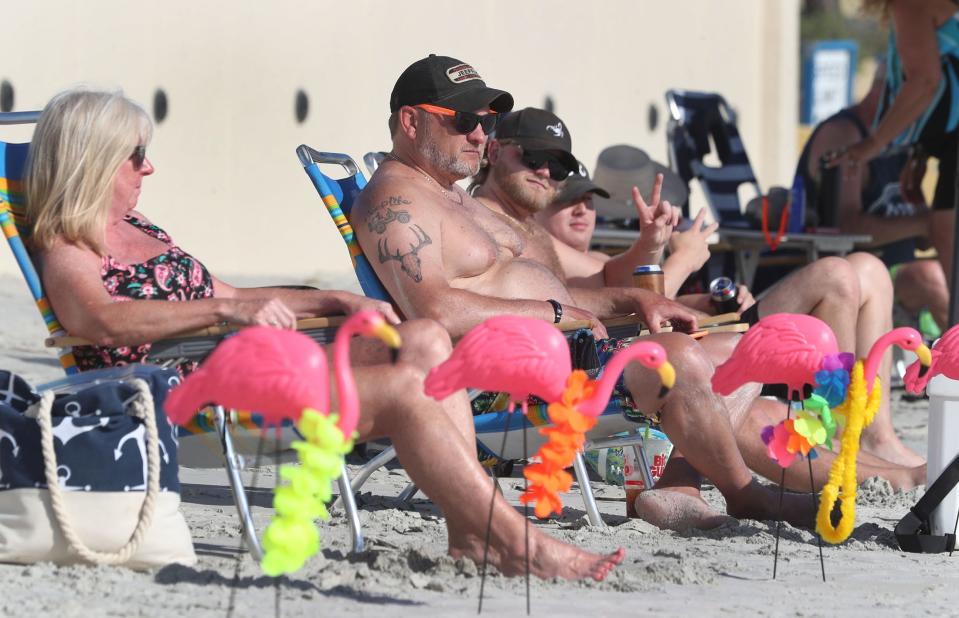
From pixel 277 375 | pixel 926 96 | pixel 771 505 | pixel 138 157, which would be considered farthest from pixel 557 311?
pixel 926 96

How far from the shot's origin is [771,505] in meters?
4.07

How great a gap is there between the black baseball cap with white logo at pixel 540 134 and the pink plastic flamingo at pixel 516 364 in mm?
2263

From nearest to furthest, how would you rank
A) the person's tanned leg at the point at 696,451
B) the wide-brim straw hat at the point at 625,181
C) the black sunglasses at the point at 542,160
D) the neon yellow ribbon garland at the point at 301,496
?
the neon yellow ribbon garland at the point at 301,496 → the person's tanned leg at the point at 696,451 → the black sunglasses at the point at 542,160 → the wide-brim straw hat at the point at 625,181

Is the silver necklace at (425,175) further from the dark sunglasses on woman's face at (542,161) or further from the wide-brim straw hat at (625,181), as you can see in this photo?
the wide-brim straw hat at (625,181)

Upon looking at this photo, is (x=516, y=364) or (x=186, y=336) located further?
(x=186, y=336)

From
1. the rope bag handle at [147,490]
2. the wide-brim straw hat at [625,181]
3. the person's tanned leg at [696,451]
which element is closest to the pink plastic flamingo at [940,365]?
the person's tanned leg at [696,451]

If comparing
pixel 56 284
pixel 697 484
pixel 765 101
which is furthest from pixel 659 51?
pixel 56 284

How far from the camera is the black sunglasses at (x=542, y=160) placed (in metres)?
5.10

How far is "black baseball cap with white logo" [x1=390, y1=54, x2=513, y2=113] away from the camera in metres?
4.29

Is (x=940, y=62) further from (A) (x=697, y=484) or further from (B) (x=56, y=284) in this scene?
(B) (x=56, y=284)

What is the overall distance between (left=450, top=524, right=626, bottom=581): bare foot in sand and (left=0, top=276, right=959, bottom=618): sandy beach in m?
0.03

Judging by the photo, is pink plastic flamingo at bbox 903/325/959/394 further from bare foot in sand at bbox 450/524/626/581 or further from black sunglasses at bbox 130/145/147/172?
black sunglasses at bbox 130/145/147/172

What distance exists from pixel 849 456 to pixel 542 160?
6.71ft

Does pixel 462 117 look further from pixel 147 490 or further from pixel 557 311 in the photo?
pixel 147 490
